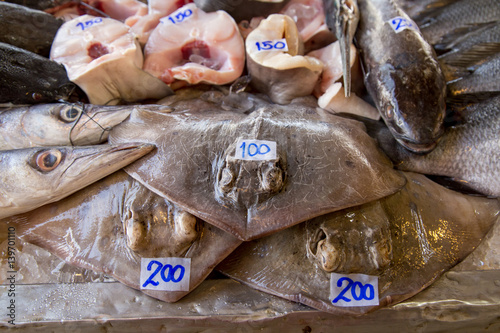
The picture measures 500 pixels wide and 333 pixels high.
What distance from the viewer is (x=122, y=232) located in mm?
1465

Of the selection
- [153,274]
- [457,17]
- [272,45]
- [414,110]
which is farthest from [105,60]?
[457,17]

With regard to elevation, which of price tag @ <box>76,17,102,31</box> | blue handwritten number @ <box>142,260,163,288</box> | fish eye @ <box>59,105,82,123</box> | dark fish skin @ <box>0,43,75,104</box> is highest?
price tag @ <box>76,17,102,31</box>

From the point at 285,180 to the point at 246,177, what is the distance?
0.61 ft

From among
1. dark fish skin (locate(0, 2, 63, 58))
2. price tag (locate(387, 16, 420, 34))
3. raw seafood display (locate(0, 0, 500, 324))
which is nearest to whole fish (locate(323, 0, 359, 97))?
raw seafood display (locate(0, 0, 500, 324))

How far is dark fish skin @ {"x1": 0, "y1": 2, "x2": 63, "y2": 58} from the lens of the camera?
2063mm

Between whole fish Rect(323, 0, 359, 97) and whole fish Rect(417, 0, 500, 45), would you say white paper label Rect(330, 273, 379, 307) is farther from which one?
whole fish Rect(417, 0, 500, 45)

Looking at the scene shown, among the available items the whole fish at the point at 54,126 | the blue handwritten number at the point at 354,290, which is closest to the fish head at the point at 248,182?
the blue handwritten number at the point at 354,290

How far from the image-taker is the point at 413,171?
1788 mm

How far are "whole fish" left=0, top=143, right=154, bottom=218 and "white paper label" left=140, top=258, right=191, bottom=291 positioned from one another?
1.61ft

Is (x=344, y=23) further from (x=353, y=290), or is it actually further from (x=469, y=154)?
(x=353, y=290)

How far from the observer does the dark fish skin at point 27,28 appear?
2.06 meters

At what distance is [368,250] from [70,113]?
1737 mm

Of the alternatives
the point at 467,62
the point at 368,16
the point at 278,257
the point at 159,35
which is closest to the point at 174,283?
the point at 278,257

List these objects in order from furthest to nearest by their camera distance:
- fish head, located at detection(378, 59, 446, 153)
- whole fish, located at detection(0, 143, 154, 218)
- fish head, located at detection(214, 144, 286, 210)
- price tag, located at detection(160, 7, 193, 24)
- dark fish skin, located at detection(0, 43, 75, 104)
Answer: price tag, located at detection(160, 7, 193, 24) < dark fish skin, located at detection(0, 43, 75, 104) < fish head, located at detection(378, 59, 446, 153) < whole fish, located at detection(0, 143, 154, 218) < fish head, located at detection(214, 144, 286, 210)
